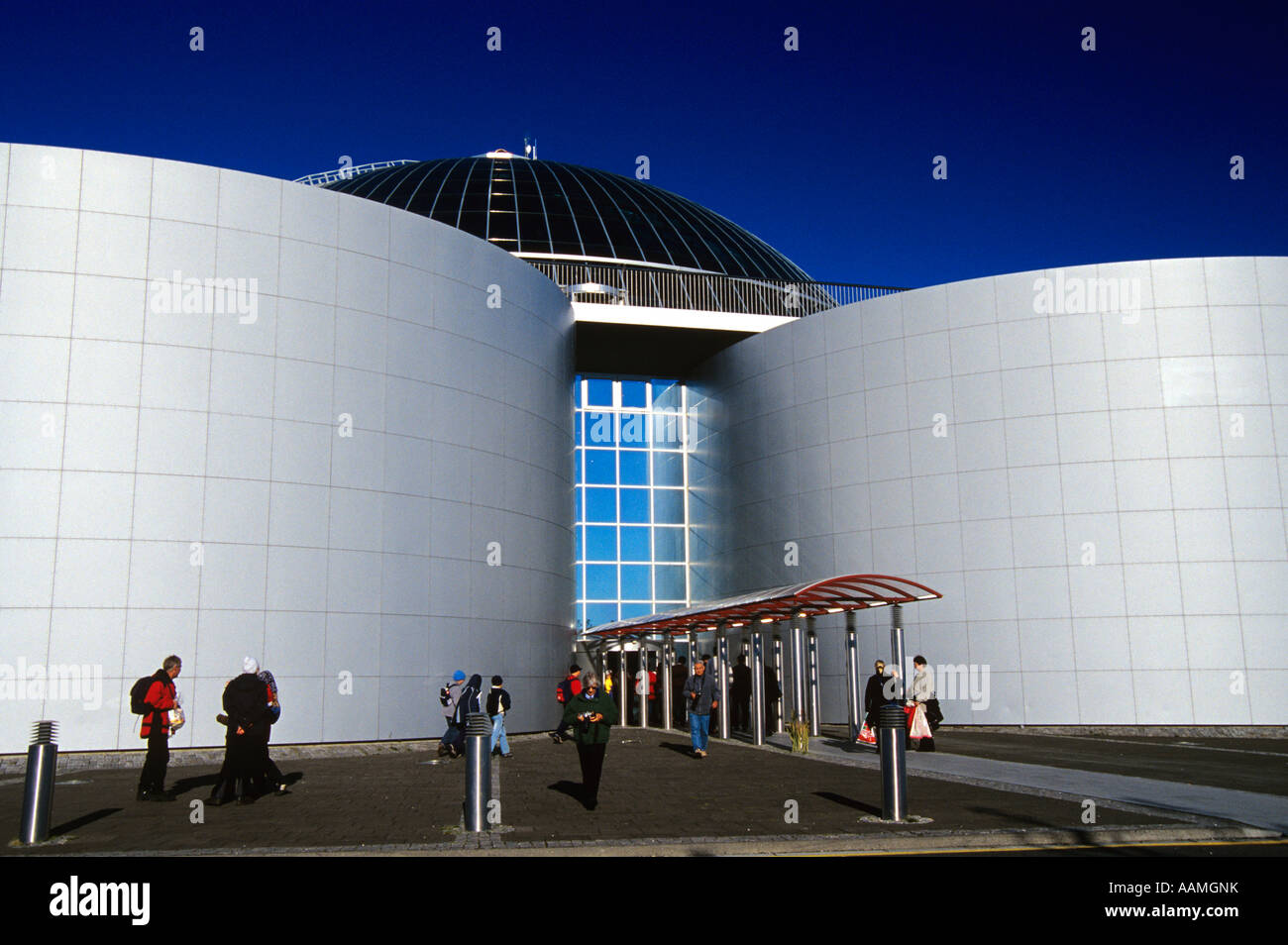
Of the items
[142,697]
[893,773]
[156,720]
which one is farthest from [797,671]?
[142,697]

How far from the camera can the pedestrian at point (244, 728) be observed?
1291cm

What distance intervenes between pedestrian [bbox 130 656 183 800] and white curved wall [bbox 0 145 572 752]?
6338mm

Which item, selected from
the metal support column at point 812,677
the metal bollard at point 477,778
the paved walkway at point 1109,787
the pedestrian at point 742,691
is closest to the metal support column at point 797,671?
the metal support column at point 812,677

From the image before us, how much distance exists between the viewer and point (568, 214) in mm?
39312

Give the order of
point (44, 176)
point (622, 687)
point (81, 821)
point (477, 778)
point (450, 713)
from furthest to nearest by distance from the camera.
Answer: point (622, 687), point (44, 176), point (450, 713), point (81, 821), point (477, 778)

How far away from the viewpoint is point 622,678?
32812 millimetres

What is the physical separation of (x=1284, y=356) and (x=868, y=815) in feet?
68.9

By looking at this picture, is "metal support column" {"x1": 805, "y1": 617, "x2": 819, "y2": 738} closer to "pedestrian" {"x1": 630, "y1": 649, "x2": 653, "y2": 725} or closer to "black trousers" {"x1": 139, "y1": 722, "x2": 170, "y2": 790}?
"pedestrian" {"x1": 630, "y1": 649, "x2": 653, "y2": 725}

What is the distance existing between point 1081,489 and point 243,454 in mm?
19319

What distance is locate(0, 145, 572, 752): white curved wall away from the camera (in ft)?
64.8

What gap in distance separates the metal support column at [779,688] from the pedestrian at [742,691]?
0.71m

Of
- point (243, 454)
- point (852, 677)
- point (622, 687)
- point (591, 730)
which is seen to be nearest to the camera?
point (591, 730)

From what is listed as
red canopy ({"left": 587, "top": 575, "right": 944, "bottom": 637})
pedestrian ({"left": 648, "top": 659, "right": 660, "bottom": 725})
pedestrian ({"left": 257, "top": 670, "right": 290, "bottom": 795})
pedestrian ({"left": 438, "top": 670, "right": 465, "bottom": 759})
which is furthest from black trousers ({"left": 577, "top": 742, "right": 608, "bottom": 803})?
pedestrian ({"left": 648, "top": 659, "right": 660, "bottom": 725})

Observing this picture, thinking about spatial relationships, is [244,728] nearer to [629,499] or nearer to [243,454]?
[243,454]
